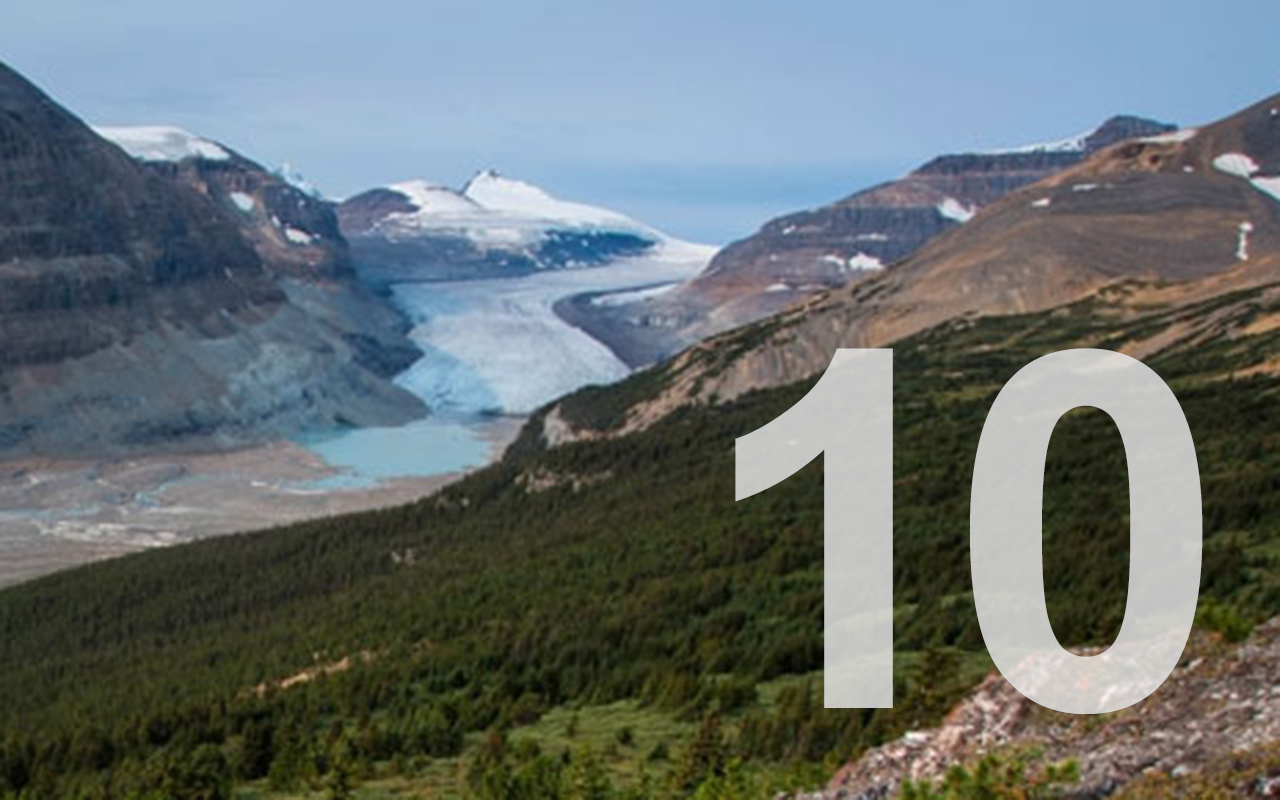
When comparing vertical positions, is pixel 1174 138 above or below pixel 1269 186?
above

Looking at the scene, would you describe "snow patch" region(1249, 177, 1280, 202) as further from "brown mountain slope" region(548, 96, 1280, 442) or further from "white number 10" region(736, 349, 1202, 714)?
"white number 10" region(736, 349, 1202, 714)

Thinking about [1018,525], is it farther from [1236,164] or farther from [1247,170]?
[1236,164]

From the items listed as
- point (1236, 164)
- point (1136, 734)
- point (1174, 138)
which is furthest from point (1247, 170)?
point (1136, 734)

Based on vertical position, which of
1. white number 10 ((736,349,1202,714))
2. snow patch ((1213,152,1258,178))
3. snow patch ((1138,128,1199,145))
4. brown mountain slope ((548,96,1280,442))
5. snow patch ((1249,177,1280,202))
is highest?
snow patch ((1138,128,1199,145))

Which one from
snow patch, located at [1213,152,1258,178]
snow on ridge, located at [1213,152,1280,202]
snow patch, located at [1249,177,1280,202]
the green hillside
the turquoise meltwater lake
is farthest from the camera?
snow patch, located at [1213,152,1258,178]

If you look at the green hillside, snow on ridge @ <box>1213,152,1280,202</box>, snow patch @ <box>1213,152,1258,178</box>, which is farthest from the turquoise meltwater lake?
snow patch @ <box>1213,152,1258,178</box>

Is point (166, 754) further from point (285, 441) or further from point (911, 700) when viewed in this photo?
point (285, 441)

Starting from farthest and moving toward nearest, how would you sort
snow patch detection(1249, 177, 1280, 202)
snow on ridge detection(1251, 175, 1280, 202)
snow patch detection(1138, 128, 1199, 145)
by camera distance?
1. snow patch detection(1138, 128, 1199, 145)
2. snow on ridge detection(1251, 175, 1280, 202)
3. snow patch detection(1249, 177, 1280, 202)
